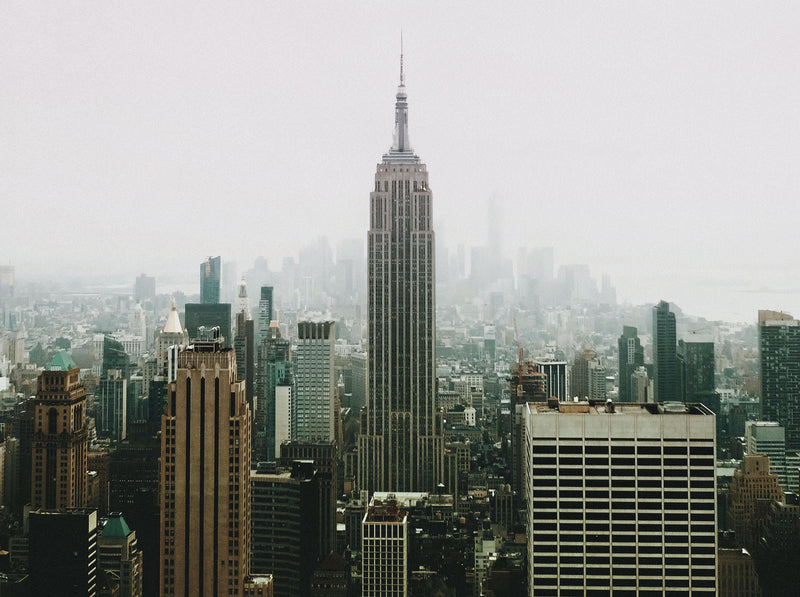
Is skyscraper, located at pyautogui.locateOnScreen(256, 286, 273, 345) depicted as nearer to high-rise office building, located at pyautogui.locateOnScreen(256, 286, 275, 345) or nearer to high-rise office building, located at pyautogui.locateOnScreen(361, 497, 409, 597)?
high-rise office building, located at pyautogui.locateOnScreen(256, 286, 275, 345)

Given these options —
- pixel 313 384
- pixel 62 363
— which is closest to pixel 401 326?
pixel 313 384

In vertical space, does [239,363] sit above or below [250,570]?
above

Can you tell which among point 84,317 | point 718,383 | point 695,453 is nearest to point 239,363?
point 84,317

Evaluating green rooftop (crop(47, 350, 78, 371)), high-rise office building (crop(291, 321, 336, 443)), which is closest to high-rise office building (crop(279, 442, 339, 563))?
high-rise office building (crop(291, 321, 336, 443))

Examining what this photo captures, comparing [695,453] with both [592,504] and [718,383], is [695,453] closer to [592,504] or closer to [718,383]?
[592,504]

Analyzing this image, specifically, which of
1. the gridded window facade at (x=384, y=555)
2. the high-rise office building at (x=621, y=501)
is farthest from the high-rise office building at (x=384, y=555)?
the high-rise office building at (x=621, y=501)
